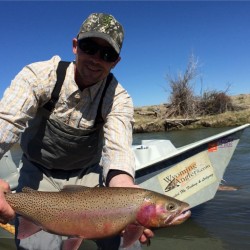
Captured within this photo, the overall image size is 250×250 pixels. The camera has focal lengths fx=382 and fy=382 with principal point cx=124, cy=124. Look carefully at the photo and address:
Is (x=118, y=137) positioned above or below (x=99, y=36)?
below

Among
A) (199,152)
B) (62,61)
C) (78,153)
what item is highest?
(62,61)

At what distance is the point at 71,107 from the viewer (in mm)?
3205

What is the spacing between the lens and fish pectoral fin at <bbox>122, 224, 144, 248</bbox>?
2484mm

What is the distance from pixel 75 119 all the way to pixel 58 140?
229 millimetres

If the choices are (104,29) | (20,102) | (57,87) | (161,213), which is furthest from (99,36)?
(161,213)

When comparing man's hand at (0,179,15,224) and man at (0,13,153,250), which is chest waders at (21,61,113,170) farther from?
man's hand at (0,179,15,224)

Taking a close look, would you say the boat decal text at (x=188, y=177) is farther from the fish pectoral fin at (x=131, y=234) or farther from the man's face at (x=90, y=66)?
the fish pectoral fin at (x=131, y=234)

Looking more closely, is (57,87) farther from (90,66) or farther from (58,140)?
(58,140)

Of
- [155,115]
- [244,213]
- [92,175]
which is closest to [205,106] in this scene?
[155,115]

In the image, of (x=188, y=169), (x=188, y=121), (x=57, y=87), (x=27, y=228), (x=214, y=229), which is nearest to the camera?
(x=27, y=228)

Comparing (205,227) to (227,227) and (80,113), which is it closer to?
(227,227)

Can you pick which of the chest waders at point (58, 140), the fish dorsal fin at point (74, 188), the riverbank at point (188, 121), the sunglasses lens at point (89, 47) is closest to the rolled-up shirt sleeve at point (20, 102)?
the chest waders at point (58, 140)

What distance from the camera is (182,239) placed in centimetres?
554

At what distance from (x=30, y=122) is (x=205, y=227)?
12.7 feet
